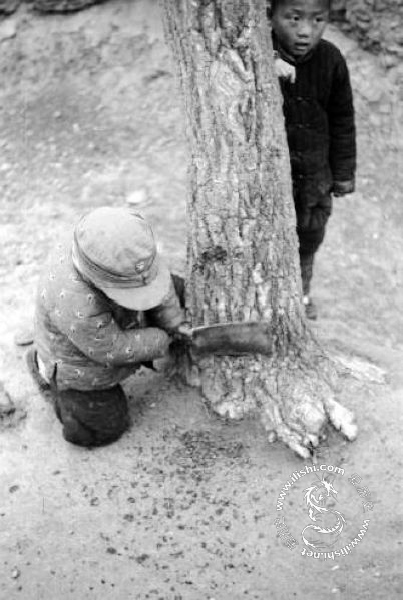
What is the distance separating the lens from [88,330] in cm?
278

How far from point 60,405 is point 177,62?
1417 mm

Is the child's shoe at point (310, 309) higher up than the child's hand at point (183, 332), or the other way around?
the child's hand at point (183, 332)

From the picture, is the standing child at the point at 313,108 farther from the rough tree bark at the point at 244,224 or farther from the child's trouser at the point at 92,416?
the child's trouser at the point at 92,416

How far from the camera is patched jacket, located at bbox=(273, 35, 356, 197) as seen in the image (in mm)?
3186

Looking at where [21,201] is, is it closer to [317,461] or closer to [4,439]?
[4,439]

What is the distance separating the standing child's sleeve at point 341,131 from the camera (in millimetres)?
3275

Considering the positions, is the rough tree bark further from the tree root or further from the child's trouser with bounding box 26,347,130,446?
the child's trouser with bounding box 26,347,130,446

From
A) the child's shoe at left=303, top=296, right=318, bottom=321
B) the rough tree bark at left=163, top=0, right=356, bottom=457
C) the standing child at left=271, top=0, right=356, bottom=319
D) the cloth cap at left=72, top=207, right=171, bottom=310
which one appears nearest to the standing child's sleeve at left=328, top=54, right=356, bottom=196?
the standing child at left=271, top=0, right=356, bottom=319

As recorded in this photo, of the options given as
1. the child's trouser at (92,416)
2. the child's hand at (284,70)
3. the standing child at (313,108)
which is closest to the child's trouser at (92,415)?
the child's trouser at (92,416)

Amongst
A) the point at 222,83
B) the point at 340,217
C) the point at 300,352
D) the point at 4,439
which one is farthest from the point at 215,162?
the point at 340,217

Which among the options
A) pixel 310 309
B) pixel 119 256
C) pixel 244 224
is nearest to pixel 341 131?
pixel 244 224

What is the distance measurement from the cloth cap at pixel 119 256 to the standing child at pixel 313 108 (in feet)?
3.11

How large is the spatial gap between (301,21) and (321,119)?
434 millimetres

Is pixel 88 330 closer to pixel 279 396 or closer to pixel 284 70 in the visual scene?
pixel 279 396
